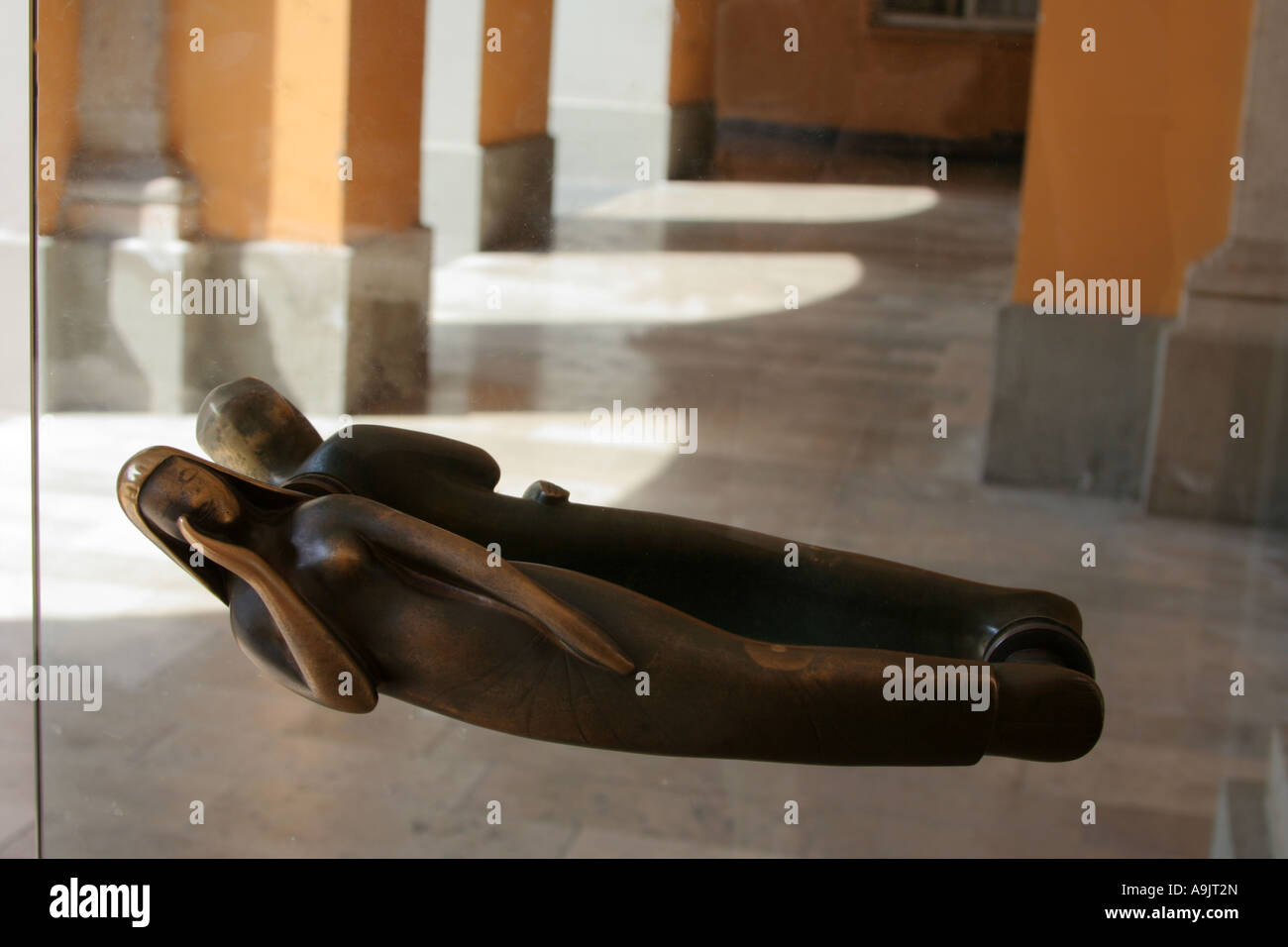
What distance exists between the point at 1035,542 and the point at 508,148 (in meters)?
2.00

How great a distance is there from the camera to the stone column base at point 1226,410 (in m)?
3.96

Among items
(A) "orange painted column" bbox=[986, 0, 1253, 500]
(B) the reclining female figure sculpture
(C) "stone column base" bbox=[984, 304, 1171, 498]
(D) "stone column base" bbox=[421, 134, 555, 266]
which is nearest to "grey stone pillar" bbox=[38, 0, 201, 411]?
(D) "stone column base" bbox=[421, 134, 555, 266]

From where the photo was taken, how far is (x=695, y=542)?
1834 mm

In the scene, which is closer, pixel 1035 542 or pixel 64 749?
pixel 64 749

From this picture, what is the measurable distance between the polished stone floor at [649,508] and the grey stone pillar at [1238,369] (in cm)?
60

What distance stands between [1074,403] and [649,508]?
151 centimetres

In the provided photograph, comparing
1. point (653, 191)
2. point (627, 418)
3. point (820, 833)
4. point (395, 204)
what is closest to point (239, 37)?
point (395, 204)

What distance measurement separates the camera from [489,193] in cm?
265

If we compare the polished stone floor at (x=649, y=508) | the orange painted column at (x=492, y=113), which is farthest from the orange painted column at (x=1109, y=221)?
the orange painted column at (x=492, y=113)

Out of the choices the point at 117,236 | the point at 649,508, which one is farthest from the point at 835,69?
the point at 117,236

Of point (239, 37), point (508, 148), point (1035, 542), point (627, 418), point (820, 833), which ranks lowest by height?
point (820, 833)

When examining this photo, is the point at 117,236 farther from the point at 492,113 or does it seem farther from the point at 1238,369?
the point at 1238,369

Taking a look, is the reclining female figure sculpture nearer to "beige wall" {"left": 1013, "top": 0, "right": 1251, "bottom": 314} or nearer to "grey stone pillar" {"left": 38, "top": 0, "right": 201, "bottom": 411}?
"grey stone pillar" {"left": 38, "top": 0, "right": 201, "bottom": 411}
